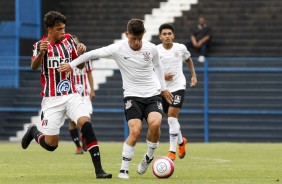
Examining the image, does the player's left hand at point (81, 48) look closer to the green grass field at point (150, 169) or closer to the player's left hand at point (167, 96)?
the player's left hand at point (167, 96)

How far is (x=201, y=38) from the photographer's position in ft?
93.6

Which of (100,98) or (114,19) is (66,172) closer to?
(100,98)

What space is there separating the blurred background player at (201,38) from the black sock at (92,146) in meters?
16.0

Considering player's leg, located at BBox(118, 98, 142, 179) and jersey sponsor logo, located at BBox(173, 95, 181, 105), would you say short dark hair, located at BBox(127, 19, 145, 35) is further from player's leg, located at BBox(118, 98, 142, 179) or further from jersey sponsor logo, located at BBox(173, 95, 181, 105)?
jersey sponsor logo, located at BBox(173, 95, 181, 105)

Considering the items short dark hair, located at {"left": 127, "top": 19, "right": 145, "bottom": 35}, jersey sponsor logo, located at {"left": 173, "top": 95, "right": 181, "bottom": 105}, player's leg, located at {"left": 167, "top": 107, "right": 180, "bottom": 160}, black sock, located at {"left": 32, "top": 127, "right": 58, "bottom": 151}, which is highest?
short dark hair, located at {"left": 127, "top": 19, "right": 145, "bottom": 35}

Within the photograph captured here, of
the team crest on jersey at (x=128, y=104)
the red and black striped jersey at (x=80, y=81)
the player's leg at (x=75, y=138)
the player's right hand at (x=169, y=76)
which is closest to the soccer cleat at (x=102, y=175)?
the team crest on jersey at (x=128, y=104)

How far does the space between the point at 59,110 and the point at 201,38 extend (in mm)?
15806

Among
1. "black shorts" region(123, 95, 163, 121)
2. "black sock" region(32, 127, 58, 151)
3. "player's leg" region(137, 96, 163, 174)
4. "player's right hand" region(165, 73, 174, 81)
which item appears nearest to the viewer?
"player's leg" region(137, 96, 163, 174)

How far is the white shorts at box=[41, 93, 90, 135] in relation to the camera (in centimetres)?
1283

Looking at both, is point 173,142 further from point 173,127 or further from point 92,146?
point 92,146

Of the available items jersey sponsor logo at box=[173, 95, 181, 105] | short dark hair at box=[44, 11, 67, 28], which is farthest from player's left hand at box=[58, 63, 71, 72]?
jersey sponsor logo at box=[173, 95, 181, 105]

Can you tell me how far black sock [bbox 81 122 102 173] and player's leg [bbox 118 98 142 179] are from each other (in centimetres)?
32

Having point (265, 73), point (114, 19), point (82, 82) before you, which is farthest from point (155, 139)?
point (114, 19)

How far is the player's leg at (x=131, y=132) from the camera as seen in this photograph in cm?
1261
